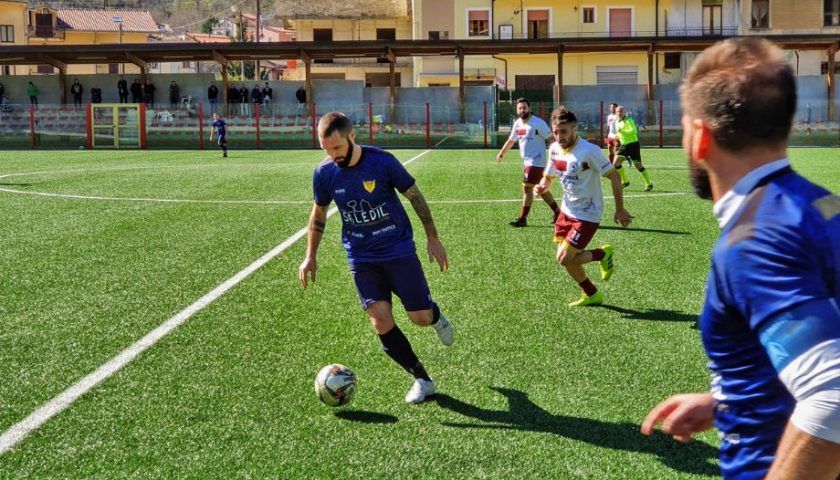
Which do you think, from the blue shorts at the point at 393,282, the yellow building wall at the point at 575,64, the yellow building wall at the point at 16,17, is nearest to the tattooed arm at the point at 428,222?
the blue shorts at the point at 393,282

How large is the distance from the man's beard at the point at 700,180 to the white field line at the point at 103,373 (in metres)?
4.12

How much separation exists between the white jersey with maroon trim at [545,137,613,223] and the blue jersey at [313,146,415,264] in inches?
132

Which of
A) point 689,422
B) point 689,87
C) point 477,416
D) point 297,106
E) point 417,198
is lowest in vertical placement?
point 477,416

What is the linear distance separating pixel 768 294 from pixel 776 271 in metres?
0.05

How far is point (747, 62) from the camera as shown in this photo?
2.01m

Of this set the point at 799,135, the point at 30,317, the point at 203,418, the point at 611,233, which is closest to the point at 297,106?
the point at 799,135

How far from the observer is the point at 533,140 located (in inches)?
597

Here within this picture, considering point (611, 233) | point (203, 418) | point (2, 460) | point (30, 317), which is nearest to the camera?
point (2, 460)

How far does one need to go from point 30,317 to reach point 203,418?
3440mm

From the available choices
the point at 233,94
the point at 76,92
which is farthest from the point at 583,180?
the point at 76,92

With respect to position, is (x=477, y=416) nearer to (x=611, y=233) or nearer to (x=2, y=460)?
(x=2, y=460)

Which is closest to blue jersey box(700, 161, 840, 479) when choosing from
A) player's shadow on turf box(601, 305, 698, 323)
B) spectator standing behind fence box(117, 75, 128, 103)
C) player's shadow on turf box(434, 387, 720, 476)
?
player's shadow on turf box(434, 387, 720, 476)

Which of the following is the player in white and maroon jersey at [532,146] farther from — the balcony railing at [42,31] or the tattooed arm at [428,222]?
the balcony railing at [42,31]

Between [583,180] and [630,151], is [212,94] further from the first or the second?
[583,180]
